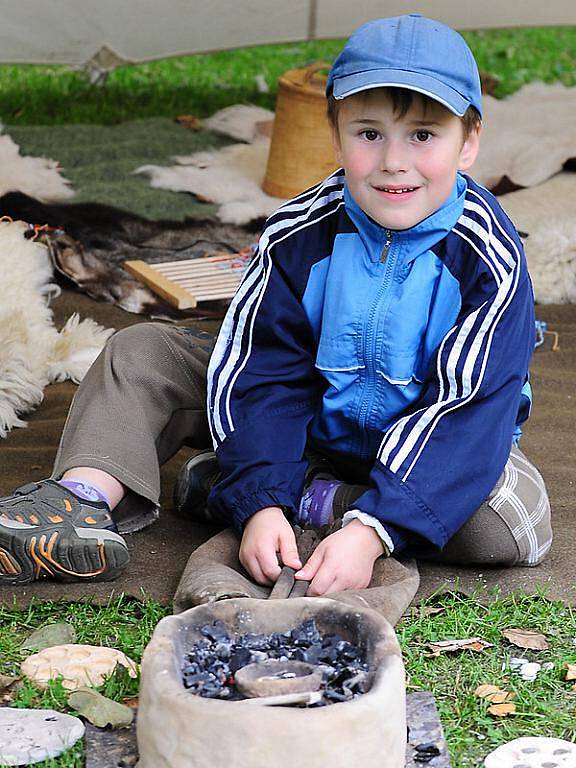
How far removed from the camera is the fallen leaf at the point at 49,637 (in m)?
1.72

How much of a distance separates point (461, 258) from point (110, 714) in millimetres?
922

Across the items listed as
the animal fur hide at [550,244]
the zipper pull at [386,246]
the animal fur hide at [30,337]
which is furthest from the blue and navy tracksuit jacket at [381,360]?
the animal fur hide at [550,244]

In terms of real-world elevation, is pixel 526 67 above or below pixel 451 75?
below

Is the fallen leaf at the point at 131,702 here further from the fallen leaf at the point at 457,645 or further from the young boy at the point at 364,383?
the fallen leaf at the point at 457,645

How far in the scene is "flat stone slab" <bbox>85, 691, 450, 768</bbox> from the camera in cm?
143

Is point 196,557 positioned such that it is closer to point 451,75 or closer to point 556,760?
point 556,760

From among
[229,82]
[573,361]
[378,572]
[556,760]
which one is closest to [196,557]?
[378,572]

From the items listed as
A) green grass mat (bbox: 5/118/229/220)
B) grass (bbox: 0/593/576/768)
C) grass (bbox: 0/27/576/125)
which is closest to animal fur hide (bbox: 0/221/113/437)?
green grass mat (bbox: 5/118/229/220)

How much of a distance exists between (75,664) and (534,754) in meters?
0.65

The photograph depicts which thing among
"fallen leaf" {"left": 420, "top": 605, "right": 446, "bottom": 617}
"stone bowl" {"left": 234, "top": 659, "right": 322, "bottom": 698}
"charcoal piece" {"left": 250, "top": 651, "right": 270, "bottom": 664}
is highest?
"stone bowl" {"left": 234, "top": 659, "right": 322, "bottom": 698}

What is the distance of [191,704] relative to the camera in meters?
1.23

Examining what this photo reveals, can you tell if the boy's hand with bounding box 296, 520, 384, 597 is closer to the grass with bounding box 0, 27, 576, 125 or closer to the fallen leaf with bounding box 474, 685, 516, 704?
the fallen leaf with bounding box 474, 685, 516, 704

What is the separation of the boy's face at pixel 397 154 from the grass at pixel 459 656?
0.64 metres

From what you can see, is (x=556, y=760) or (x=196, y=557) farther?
(x=196, y=557)
